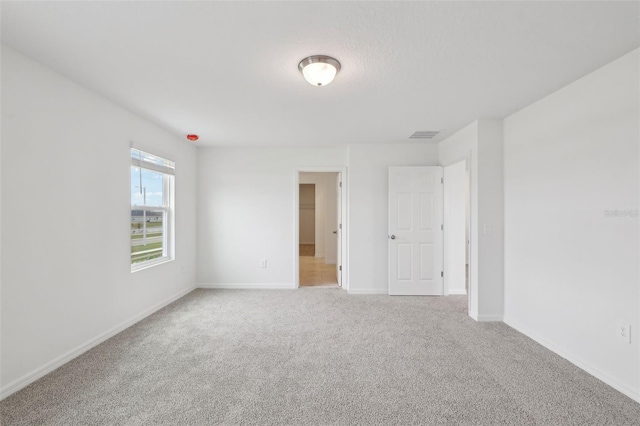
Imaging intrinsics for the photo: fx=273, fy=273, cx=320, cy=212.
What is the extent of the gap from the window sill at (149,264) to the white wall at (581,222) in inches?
167

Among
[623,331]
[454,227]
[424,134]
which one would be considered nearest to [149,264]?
[424,134]

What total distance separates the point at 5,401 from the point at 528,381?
11.9ft

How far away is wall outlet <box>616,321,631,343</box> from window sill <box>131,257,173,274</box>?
4390mm

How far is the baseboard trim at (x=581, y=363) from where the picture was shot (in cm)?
188

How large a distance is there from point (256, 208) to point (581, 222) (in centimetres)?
395

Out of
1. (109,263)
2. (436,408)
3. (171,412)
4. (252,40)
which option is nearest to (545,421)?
(436,408)

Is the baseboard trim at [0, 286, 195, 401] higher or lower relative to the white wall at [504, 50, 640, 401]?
lower

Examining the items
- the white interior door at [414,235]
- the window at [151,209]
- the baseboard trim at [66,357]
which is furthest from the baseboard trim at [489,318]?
the window at [151,209]

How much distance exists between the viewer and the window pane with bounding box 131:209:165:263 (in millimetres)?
3205

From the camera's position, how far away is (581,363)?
2.22 meters

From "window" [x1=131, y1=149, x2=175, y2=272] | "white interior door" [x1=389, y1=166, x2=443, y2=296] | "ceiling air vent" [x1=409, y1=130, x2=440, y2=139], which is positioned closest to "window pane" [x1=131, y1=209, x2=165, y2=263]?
"window" [x1=131, y1=149, x2=175, y2=272]

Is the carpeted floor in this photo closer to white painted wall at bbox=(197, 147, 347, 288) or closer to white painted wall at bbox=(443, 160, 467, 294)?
white painted wall at bbox=(443, 160, 467, 294)

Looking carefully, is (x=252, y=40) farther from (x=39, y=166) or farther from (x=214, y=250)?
(x=214, y=250)

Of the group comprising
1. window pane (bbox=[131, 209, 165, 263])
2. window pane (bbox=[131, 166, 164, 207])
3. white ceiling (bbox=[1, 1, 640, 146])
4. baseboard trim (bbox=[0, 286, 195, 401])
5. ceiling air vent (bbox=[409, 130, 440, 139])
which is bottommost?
baseboard trim (bbox=[0, 286, 195, 401])
